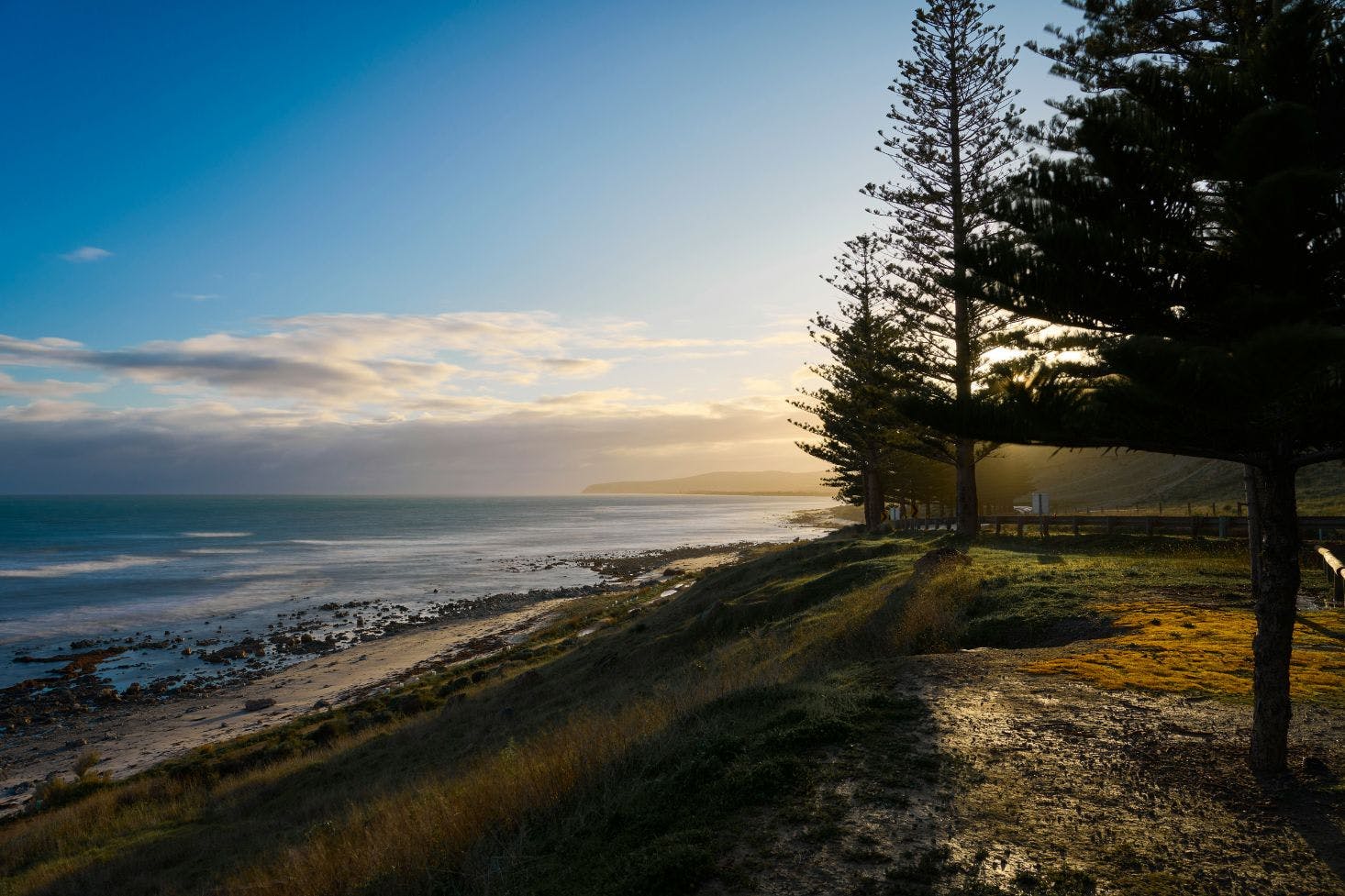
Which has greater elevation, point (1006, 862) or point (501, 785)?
point (1006, 862)

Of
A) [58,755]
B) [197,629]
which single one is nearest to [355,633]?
[197,629]

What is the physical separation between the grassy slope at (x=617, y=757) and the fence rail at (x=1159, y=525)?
1.71 meters

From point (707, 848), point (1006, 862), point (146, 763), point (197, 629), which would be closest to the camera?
point (1006, 862)

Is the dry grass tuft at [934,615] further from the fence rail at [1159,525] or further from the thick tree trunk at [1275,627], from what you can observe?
the fence rail at [1159,525]

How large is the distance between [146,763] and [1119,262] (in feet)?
69.5

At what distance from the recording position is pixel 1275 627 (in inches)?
180

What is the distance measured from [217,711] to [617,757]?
791 inches

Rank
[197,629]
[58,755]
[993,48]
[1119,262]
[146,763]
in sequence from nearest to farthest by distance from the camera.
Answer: [1119,262] < [146,763] < [58,755] < [993,48] < [197,629]

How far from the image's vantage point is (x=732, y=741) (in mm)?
5594

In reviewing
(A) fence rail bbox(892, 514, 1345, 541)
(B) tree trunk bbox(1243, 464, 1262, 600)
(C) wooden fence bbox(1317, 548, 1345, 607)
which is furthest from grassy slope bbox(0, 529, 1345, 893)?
(A) fence rail bbox(892, 514, 1345, 541)

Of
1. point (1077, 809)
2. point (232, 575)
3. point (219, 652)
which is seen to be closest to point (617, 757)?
point (1077, 809)

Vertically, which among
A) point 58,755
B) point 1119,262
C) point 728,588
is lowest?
point 58,755

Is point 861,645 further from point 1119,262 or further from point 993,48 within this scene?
point 993,48

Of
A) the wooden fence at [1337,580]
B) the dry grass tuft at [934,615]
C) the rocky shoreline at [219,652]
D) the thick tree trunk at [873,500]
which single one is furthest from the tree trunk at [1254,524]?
the rocky shoreline at [219,652]
